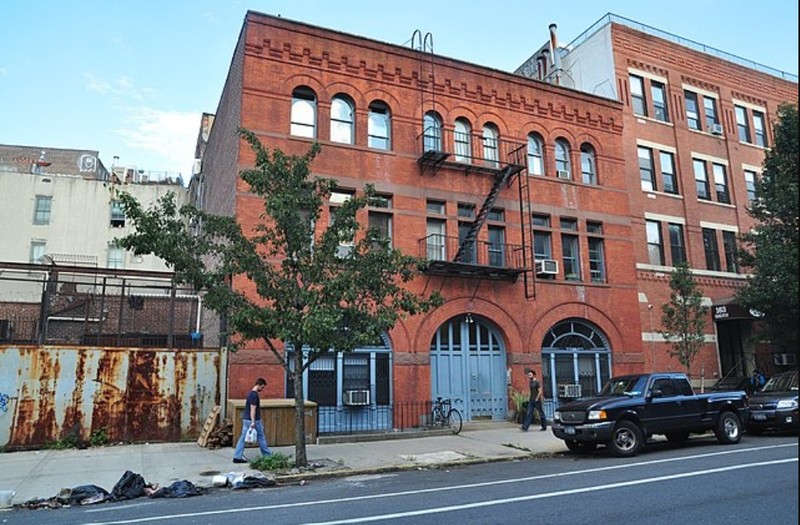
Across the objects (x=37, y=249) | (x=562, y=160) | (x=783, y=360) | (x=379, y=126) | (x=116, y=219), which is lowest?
(x=783, y=360)

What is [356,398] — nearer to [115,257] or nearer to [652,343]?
[652,343]

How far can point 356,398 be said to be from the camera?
56.0ft

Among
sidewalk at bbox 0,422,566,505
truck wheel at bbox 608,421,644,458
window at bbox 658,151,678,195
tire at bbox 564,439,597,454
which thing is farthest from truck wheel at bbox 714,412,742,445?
window at bbox 658,151,678,195

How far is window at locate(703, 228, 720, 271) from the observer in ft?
84.4

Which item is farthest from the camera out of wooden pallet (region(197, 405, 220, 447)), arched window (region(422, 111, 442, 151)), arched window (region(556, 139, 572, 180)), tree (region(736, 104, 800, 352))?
arched window (region(556, 139, 572, 180))

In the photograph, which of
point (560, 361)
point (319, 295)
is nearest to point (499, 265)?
point (560, 361)

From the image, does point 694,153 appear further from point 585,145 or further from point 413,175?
point 413,175

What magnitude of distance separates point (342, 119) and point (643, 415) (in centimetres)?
1288

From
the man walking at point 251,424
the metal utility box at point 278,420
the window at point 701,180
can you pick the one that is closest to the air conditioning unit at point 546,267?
the metal utility box at point 278,420

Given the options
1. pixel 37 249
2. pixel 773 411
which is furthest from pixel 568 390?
pixel 37 249

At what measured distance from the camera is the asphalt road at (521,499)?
7.27 meters

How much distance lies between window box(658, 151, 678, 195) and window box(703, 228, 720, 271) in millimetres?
2431

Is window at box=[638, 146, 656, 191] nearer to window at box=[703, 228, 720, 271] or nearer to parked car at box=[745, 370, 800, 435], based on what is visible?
window at box=[703, 228, 720, 271]

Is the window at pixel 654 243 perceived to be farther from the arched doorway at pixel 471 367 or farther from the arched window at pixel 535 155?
the arched doorway at pixel 471 367
